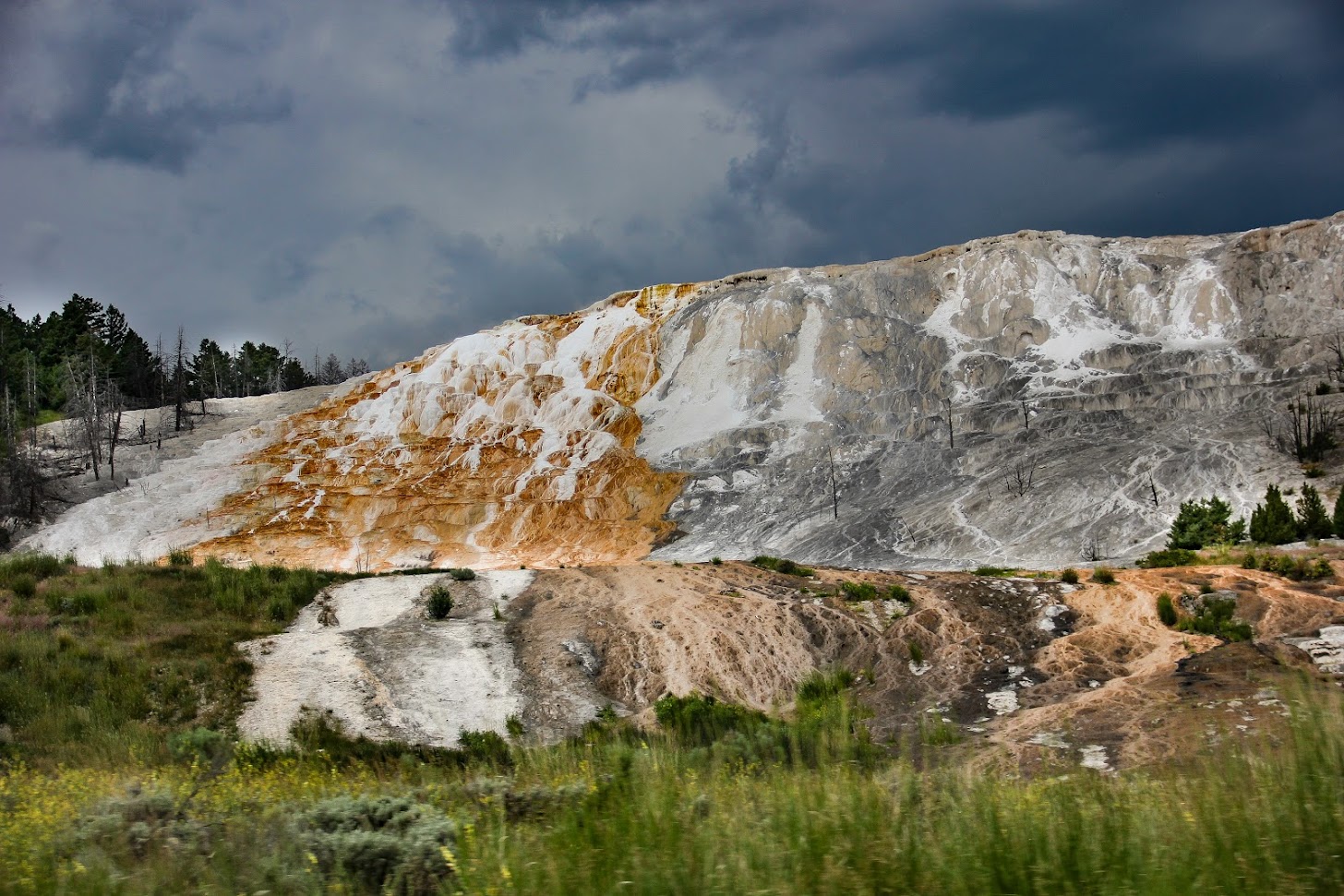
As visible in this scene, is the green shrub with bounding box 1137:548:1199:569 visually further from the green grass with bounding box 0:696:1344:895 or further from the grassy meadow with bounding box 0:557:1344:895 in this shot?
the green grass with bounding box 0:696:1344:895

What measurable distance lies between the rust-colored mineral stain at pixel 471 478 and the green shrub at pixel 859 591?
29.1 meters

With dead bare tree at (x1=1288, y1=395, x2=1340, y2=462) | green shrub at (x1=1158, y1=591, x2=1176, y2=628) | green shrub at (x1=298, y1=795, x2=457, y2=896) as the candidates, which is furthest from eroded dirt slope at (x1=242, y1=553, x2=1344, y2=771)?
dead bare tree at (x1=1288, y1=395, x2=1340, y2=462)

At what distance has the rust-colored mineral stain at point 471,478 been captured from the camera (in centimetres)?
5928

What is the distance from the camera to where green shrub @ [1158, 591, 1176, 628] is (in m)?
21.2

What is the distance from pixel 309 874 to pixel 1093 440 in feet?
178

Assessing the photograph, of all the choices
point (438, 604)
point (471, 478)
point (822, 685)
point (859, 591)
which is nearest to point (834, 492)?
point (471, 478)

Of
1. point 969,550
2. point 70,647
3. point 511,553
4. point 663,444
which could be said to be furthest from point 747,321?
point 70,647

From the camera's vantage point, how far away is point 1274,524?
111 ft

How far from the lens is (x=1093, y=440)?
51.3 metres

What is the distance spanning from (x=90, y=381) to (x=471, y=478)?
34107 millimetres

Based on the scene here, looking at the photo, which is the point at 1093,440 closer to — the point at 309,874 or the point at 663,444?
the point at 663,444

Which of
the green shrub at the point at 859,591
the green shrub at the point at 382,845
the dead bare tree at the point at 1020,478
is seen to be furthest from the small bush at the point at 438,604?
the dead bare tree at the point at 1020,478

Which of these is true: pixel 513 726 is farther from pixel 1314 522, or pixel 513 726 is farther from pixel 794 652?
pixel 1314 522

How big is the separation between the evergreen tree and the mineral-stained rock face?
5308 millimetres
